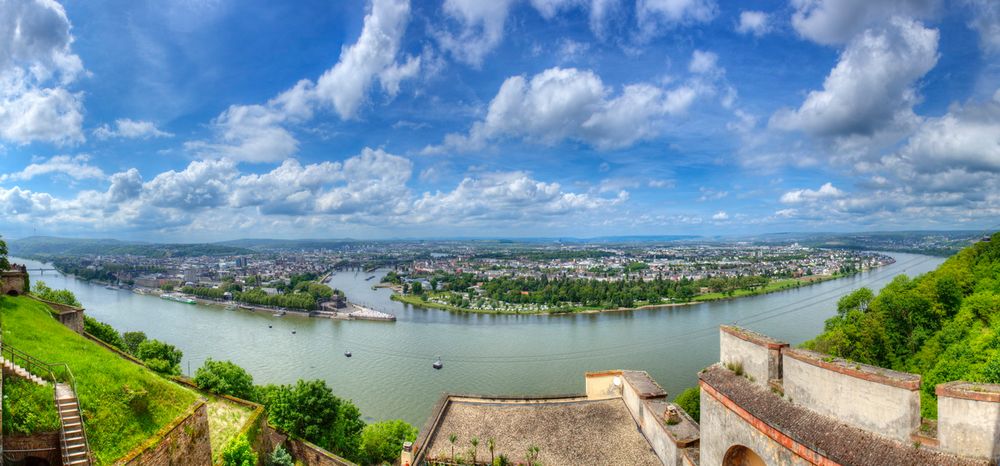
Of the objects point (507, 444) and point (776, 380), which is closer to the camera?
point (776, 380)

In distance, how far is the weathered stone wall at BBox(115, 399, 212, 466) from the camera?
6374 mm

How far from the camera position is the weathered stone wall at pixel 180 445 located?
20.9ft

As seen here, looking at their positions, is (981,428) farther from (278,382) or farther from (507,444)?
(278,382)

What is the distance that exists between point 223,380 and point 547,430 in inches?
332

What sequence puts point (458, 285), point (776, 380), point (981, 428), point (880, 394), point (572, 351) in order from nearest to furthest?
point (981, 428) < point (880, 394) < point (776, 380) < point (572, 351) < point (458, 285)

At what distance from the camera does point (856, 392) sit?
3.79 m

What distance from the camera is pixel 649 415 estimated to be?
8.17 meters

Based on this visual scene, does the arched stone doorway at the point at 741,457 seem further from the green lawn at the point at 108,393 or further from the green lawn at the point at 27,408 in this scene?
the green lawn at the point at 27,408

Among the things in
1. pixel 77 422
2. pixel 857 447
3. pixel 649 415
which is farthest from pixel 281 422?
pixel 857 447

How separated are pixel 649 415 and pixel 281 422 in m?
9.12

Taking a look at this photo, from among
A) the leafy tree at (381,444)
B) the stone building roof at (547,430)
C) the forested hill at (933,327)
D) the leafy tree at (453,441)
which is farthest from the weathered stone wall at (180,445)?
the forested hill at (933,327)

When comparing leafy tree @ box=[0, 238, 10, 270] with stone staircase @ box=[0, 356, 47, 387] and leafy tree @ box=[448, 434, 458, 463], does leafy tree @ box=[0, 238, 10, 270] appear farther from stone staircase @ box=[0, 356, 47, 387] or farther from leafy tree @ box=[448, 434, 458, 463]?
leafy tree @ box=[448, 434, 458, 463]

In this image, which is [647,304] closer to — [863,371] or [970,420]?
[863,371]

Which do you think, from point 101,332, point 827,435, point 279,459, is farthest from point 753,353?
point 101,332
